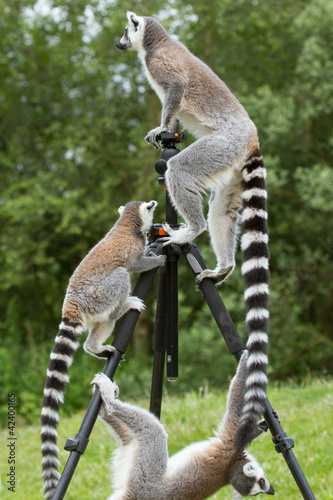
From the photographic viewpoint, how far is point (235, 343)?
8.33 feet

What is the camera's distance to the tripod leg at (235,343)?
232cm

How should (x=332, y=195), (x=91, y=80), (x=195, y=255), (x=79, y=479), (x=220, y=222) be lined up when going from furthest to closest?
(x=91, y=80)
(x=332, y=195)
(x=79, y=479)
(x=220, y=222)
(x=195, y=255)

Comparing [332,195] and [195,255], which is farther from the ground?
[332,195]

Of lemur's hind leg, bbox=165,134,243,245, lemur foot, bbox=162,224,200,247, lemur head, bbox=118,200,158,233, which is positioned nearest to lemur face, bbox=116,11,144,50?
lemur's hind leg, bbox=165,134,243,245

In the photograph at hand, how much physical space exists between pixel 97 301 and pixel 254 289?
844mm

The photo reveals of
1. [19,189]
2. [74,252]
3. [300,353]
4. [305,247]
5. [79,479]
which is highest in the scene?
[19,189]

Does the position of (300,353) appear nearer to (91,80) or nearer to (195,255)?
(91,80)

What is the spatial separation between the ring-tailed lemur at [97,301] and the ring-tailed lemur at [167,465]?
0.86 ft

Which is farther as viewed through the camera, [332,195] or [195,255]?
[332,195]

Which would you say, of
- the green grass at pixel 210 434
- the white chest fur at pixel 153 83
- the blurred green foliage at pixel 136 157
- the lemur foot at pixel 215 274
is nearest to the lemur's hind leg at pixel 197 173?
the lemur foot at pixel 215 274

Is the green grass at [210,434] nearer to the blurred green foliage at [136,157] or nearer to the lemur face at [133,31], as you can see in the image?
the lemur face at [133,31]

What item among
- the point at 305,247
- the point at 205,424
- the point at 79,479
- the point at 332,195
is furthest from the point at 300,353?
the point at 79,479

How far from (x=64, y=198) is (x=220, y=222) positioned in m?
6.94

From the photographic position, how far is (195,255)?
2805mm
